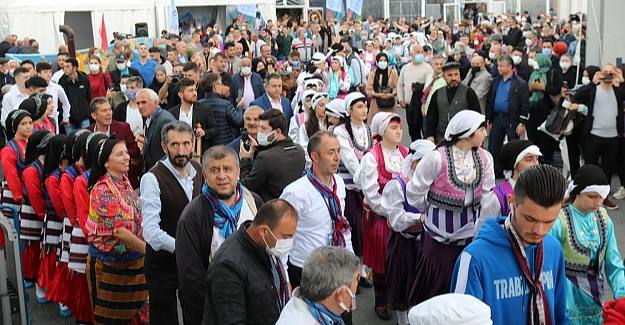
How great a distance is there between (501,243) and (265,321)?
1209 millimetres

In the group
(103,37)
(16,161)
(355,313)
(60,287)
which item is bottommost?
(355,313)

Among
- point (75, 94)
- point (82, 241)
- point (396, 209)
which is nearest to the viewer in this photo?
point (396, 209)

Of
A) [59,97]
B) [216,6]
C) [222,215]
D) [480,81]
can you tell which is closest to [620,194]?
[480,81]

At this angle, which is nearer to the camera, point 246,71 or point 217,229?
point 217,229

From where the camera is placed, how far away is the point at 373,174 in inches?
248

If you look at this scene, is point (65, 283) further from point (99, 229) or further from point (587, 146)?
point (587, 146)

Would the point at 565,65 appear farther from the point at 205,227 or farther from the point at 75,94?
the point at 205,227

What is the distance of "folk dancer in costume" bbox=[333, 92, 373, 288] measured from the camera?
691 cm

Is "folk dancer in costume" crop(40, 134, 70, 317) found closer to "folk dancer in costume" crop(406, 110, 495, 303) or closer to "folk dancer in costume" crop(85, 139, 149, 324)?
"folk dancer in costume" crop(85, 139, 149, 324)

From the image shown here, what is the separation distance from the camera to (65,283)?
670 centimetres

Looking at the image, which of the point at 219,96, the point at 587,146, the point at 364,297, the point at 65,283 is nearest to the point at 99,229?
the point at 65,283

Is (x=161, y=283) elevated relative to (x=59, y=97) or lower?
lower

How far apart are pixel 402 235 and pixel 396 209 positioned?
0.95 feet

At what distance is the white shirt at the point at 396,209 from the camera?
5750mm
